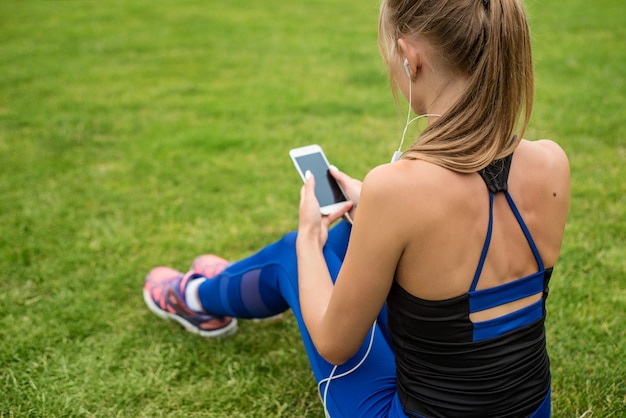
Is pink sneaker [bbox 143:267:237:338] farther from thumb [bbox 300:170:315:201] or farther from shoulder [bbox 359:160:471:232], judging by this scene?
shoulder [bbox 359:160:471:232]

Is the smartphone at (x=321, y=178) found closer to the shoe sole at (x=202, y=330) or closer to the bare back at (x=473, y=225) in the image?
the bare back at (x=473, y=225)

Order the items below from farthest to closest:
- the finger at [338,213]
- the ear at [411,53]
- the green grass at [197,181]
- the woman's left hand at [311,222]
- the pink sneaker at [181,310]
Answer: the pink sneaker at [181,310]
the green grass at [197,181]
the finger at [338,213]
the woman's left hand at [311,222]
the ear at [411,53]

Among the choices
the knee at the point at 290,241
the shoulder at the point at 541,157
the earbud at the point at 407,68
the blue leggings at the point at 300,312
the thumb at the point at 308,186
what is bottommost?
the blue leggings at the point at 300,312

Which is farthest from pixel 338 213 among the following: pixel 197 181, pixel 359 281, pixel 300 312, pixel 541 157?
pixel 197 181

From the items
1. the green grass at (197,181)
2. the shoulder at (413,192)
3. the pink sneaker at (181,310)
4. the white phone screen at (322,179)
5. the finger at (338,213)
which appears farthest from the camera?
the pink sneaker at (181,310)

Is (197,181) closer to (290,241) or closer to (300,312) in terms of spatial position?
(290,241)

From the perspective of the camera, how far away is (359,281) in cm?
144

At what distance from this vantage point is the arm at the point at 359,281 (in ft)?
4.42

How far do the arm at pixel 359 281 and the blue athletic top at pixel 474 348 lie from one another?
9 centimetres

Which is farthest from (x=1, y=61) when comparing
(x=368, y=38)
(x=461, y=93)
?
(x=461, y=93)

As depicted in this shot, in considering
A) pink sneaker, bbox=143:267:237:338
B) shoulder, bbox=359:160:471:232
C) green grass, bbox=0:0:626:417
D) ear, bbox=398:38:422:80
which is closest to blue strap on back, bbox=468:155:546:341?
shoulder, bbox=359:160:471:232

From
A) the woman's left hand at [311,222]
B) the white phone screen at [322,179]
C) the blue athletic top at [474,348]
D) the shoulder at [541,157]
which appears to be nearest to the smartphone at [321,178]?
the white phone screen at [322,179]

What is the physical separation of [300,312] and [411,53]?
840mm

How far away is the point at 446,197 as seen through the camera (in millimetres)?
1345
